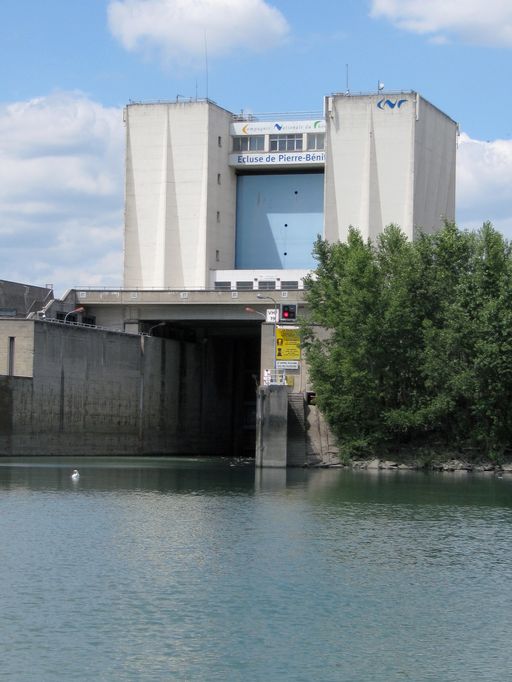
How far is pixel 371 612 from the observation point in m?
30.5

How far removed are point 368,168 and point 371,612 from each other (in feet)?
262

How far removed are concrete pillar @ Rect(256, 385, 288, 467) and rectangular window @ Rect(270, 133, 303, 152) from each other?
40565 millimetres

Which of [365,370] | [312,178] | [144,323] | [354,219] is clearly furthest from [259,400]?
[312,178]

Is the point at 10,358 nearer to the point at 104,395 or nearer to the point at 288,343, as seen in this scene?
the point at 104,395

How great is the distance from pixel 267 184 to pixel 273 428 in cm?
4343

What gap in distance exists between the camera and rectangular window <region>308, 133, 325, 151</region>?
11112cm

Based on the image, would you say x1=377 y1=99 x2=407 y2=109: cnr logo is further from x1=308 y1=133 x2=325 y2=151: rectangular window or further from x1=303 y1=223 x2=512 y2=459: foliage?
x1=303 y1=223 x2=512 y2=459: foliage

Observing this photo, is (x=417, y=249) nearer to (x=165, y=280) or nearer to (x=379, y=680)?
(x=165, y=280)

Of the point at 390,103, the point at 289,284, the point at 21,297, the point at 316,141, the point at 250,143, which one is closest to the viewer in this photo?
the point at 21,297

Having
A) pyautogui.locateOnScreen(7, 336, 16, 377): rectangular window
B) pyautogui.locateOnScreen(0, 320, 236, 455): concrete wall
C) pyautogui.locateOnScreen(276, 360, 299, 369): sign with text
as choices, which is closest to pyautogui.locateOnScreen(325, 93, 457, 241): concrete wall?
pyautogui.locateOnScreen(0, 320, 236, 455): concrete wall

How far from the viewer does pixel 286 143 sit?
112562mm

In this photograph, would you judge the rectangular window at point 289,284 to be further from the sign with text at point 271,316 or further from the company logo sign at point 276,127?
the sign with text at point 271,316

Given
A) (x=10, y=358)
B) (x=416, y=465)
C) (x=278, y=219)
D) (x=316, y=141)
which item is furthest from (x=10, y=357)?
(x=316, y=141)

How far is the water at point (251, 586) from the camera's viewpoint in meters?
25.6
